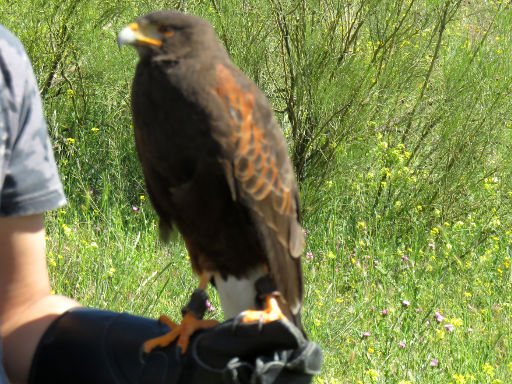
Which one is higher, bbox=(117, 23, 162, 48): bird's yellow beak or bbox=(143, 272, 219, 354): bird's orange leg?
bbox=(117, 23, 162, 48): bird's yellow beak

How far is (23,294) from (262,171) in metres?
0.79

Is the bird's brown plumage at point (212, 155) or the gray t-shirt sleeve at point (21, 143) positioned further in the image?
the bird's brown plumage at point (212, 155)

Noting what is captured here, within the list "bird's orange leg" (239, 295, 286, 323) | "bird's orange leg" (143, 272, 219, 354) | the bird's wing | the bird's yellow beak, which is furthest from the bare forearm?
the bird's yellow beak

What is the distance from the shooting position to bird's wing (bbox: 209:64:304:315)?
216cm

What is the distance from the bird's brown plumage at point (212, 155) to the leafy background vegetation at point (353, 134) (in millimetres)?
2082

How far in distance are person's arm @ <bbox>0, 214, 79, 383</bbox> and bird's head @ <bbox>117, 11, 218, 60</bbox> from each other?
62cm

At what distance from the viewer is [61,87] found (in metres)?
6.08

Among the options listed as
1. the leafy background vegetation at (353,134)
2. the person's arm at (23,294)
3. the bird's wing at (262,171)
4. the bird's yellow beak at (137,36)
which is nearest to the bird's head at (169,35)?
the bird's yellow beak at (137,36)

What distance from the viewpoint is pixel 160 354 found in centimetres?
194

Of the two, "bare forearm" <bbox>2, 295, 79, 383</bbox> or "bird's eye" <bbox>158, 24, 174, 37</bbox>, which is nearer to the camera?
"bare forearm" <bbox>2, 295, 79, 383</bbox>

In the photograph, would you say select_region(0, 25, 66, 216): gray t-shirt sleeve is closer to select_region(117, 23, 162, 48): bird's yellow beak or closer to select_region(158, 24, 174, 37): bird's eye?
select_region(117, 23, 162, 48): bird's yellow beak

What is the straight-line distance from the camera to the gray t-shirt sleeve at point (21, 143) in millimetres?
1703

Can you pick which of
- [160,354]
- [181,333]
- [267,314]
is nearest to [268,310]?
[267,314]

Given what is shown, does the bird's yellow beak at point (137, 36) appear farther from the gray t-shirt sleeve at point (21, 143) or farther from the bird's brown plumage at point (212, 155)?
the gray t-shirt sleeve at point (21, 143)
